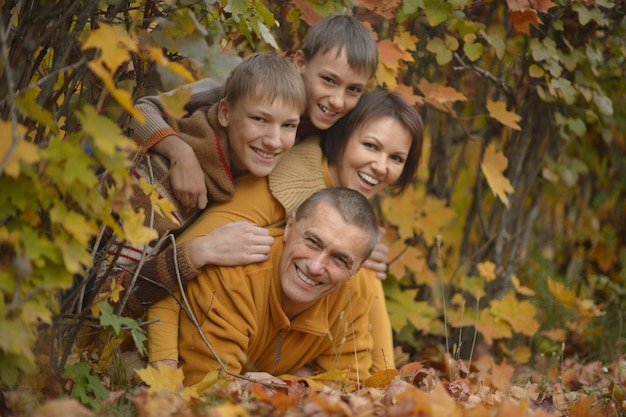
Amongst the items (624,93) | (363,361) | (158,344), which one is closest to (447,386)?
(363,361)

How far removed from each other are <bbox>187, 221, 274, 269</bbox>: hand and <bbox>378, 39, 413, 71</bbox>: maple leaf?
3.91 feet

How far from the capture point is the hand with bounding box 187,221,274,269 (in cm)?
312

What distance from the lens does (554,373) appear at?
13.4ft

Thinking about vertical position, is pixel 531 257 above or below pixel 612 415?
below

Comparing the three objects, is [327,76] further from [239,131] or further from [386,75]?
[239,131]

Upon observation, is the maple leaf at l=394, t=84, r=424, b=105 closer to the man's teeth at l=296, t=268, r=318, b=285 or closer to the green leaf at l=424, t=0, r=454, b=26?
the green leaf at l=424, t=0, r=454, b=26

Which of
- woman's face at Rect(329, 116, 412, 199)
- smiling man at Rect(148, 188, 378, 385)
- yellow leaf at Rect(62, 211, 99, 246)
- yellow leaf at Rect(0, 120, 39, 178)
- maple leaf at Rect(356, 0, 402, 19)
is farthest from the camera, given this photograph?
maple leaf at Rect(356, 0, 402, 19)

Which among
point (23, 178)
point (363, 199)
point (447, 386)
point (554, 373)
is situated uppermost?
point (23, 178)

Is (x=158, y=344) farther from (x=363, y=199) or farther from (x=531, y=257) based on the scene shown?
(x=531, y=257)

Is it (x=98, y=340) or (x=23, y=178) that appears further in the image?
(x=98, y=340)

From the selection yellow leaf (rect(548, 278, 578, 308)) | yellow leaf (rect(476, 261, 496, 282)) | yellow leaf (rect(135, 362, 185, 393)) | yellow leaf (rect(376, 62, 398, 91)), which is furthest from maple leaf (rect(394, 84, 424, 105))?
yellow leaf (rect(135, 362, 185, 393))

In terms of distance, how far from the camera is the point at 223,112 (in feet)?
11.1

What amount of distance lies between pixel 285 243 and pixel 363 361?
700 mm

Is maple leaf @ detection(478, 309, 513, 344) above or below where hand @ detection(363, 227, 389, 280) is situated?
below
